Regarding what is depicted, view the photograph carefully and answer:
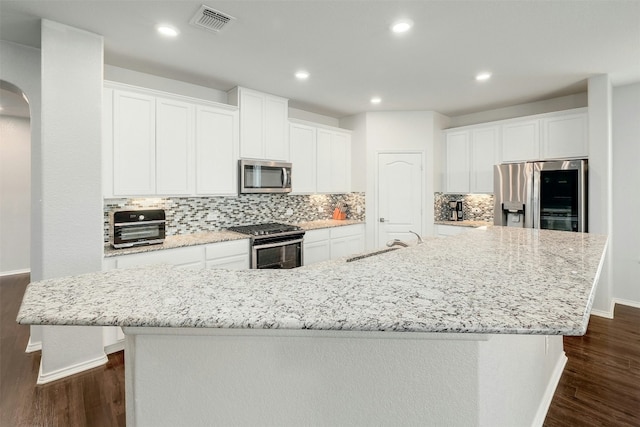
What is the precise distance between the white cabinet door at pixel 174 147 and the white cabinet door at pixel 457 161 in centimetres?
400

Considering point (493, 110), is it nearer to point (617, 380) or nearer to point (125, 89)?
point (617, 380)

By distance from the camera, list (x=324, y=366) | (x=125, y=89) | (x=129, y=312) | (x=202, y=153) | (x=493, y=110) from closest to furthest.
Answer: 1. (x=129, y=312)
2. (x=324, y=366)
3. (x=125, y=89)
4. (x=202, y=153)
5. (x=493, y=110)

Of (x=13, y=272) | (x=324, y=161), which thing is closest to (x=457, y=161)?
(x=324, y=161)

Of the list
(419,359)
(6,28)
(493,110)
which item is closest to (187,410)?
(419,359)

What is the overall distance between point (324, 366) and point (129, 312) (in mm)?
569

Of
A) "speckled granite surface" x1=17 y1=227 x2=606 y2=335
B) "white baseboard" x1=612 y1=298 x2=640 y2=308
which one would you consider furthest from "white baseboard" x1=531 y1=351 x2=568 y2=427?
"white baseboard" x1=612 y1=298 x2=640 y2=308

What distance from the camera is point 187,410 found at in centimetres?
97

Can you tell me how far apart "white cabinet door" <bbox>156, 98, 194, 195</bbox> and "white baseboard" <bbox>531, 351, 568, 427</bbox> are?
3.53m

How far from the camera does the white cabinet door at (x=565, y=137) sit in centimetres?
394

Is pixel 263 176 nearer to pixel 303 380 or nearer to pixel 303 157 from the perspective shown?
pixel 303 157

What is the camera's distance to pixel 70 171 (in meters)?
2.54

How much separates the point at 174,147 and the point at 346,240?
2798 millimetres

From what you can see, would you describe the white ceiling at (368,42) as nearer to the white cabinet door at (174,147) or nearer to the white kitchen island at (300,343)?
→ the white cabinet door at (174,147)

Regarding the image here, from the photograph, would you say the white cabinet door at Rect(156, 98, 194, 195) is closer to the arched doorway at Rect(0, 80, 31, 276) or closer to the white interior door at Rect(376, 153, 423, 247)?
the white interior door at Rect(376, 153, 423, 247)
